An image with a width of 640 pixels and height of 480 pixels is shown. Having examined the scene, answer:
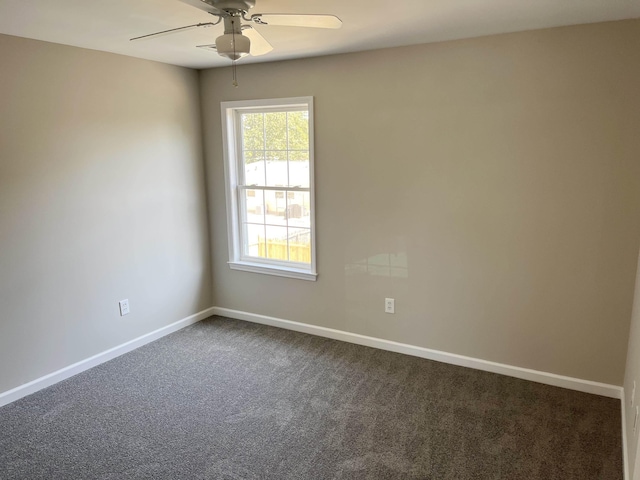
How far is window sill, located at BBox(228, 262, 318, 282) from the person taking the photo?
12.5 feet

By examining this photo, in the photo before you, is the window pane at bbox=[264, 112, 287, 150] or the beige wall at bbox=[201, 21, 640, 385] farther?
the window pane at bbox=[264, 112, 287, 150]

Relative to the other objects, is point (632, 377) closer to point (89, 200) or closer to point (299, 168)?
point (299, 168)

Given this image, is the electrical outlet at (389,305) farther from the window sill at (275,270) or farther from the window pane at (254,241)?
the window pane at (254,241)

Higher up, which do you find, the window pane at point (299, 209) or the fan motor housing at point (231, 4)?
the fan motor housing at point (231, 4)

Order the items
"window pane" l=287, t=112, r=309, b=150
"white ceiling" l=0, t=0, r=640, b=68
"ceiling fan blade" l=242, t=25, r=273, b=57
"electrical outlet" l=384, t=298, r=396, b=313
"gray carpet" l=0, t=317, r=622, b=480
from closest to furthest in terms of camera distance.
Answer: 1. "ceiling fan blade" l=242, t=25, r=273, b=57
2. "white ceiling" l=0, t=0, r=640, b=68
3. "gray carpet" l=0, t=317, r=622, b=480
4. "electrical outlet" l=384, t=298, r=396, b=313
5. "window pane" l=287, t=112, r=309, b=150

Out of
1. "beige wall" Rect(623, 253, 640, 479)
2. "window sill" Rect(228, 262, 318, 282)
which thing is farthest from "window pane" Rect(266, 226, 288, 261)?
"beige wall" Rect(623, 253, 640, 479)

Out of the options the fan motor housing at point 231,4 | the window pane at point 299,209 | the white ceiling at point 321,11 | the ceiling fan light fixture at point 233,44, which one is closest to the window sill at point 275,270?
Answer: the window pane at point 299,209

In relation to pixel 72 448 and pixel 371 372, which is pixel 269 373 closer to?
pixel 371 372

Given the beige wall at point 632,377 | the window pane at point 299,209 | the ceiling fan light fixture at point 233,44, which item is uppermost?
the ceiling fan light fixture at point 233,44

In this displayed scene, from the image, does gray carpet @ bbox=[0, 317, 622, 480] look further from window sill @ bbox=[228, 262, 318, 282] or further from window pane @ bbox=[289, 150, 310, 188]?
window pane @ bbox=[289, 150, 310, 188]

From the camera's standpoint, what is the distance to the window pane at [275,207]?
3.95 meters

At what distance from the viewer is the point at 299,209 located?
3852 mm

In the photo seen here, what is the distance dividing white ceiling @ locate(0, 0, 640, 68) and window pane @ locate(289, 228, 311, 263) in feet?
4.97

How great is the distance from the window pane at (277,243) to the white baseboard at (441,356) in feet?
1.93
